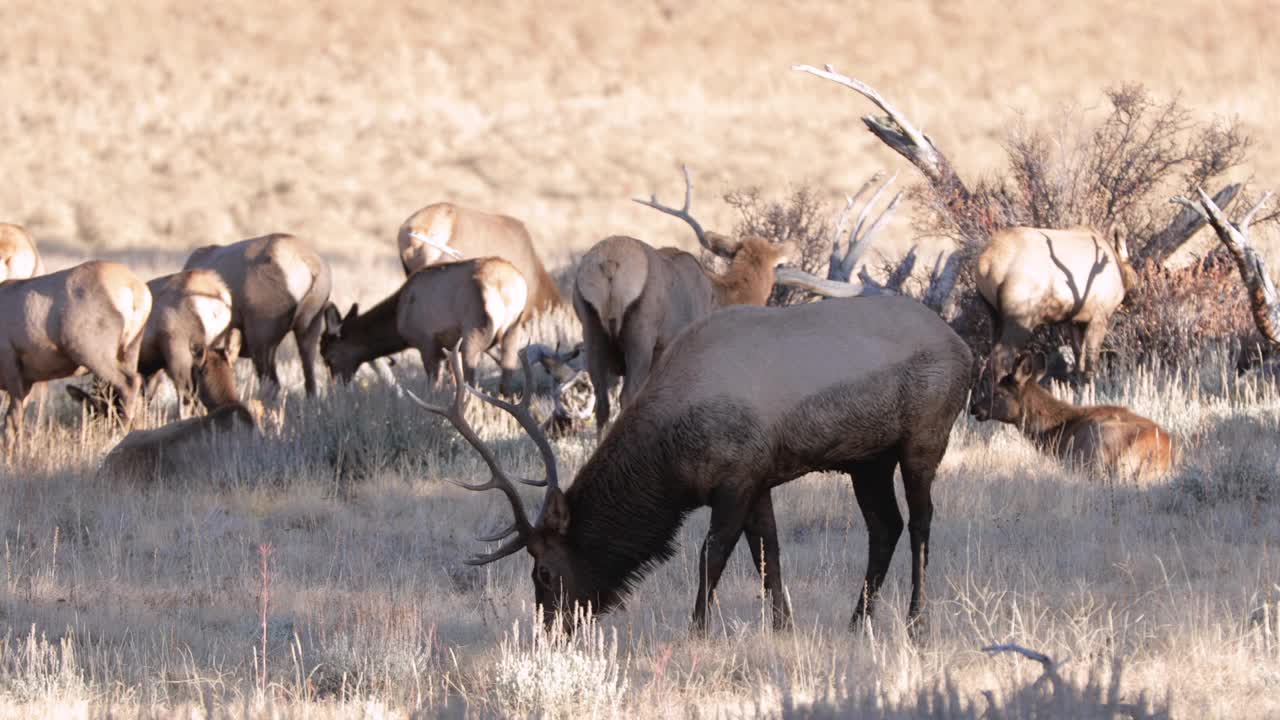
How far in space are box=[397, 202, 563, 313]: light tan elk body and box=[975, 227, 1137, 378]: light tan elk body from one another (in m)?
6.10

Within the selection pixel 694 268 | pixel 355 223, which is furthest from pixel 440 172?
pixel 694 268

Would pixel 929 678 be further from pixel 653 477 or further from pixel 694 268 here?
pixel 694 268

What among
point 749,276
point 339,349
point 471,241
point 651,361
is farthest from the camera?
point 471,241

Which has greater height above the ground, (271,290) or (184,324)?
(271,290)

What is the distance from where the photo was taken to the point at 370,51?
209 feet

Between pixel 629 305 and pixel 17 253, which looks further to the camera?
pixel 17 253

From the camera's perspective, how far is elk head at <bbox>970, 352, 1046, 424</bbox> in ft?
35.1

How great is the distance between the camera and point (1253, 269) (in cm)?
1166

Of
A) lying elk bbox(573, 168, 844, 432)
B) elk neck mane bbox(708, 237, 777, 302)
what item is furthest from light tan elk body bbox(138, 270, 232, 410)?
elk neck mane bbox(708, 237, 777, 302)

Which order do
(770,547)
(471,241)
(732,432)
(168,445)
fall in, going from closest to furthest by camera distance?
(732,432), (770,547), (168,445), (471,241)

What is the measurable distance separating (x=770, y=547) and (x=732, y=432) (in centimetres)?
91

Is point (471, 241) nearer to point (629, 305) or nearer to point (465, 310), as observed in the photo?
point (465, 310)

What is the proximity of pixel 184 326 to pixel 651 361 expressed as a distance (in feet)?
16.0

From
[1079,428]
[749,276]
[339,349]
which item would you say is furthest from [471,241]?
[1079,428]
